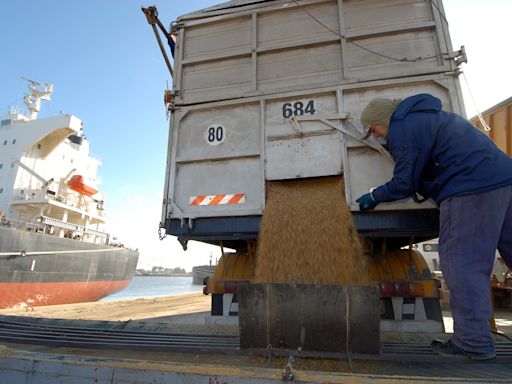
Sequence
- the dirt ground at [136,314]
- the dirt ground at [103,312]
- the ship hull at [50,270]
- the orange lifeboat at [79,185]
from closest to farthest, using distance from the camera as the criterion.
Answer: the dirt ground at [136,314] < the dirt ground at [103,312] < the ship hull at [50,270] < the orange lifeboat at [79,185]

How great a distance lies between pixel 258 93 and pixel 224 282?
6.75 feet

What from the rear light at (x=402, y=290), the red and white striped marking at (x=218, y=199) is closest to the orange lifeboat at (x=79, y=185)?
the red and white striped marking at (x=218, y=199)

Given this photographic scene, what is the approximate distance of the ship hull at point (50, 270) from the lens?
37.6 ft

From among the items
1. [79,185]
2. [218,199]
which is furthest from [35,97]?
[218,199]

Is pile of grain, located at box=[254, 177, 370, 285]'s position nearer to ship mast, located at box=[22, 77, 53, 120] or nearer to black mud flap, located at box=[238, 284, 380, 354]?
black mud flap, located at box=[238, 284, 380, 354]

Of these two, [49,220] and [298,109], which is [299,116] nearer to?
[298,109]

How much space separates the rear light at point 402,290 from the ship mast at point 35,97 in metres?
23.1

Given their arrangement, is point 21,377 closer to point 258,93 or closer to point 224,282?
point 224,282

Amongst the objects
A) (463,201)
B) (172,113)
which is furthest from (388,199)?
(172,113)

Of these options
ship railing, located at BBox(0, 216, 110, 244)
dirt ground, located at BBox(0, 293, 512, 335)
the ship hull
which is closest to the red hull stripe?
the ship hull

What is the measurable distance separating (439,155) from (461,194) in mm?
304

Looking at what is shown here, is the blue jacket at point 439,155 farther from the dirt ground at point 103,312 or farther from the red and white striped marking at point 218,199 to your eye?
the dirt ground at point 103,312

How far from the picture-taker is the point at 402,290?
8.81 feet

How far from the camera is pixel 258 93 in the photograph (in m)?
3.33
